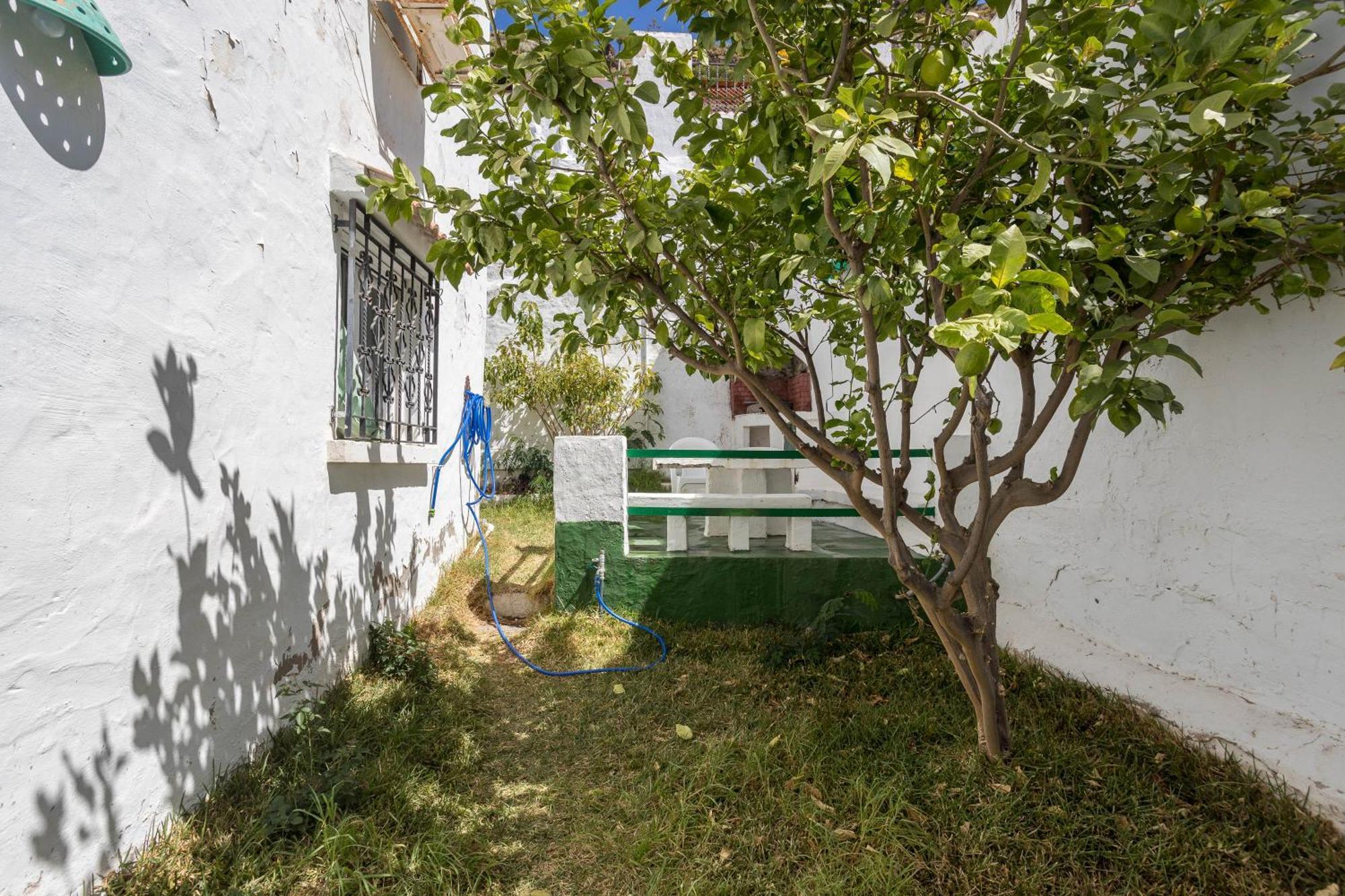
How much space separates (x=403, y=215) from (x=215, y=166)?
1.87ft

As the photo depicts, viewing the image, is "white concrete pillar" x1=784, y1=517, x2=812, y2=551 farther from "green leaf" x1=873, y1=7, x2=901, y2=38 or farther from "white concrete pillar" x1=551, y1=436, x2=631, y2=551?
"green leaf" x1=873, y1=7, x2=901, y2=38

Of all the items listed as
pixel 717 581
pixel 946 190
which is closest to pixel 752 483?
pixel 717 581

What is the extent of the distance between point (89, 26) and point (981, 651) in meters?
3.00

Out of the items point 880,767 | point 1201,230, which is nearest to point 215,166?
point 1201,230

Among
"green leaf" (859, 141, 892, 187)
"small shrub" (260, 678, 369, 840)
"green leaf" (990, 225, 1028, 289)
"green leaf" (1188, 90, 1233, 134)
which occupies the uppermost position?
"green leaf" (1188, 90, 1233, 134)

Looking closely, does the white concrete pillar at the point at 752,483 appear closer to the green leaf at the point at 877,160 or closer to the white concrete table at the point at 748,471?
the white concrete table at the point at 748,471

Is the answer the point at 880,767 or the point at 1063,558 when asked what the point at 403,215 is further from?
the point at 1063,558

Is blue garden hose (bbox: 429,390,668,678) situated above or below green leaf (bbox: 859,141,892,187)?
below

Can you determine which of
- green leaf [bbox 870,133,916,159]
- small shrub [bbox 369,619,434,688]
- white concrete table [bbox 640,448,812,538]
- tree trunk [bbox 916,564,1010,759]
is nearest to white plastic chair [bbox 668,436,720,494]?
white concrete table [bbox 640,448,812,538]

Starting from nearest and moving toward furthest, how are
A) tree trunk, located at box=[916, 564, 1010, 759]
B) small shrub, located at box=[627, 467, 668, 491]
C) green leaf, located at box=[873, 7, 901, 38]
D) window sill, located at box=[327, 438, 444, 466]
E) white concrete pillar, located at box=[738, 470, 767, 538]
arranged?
1. green leaf, located at box=[873, 7, 901, 38]
2. tree trunk, located at box=[916, 564, 1010, 759]
3. window sill, located at box=[327, 438, 444, 466]
4. white concrete pillar, located at box=[738, 470, 767, 538]
5. small shrub, located at box=[627, 467, 668, 491]

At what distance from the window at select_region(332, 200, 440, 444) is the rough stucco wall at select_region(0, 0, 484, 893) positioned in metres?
0.21

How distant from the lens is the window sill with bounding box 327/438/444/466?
113 inches

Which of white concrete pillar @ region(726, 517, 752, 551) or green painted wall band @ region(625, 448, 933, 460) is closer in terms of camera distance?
white concrete pillar @ region(726, 517, 752, 551)

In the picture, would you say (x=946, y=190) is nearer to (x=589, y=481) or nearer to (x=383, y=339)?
(x=589, y=481)
